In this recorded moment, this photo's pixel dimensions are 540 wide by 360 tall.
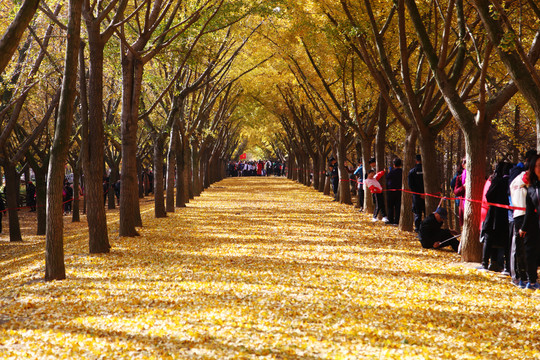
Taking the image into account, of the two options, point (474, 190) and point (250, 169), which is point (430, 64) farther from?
point (250, 169)

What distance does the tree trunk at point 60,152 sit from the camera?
28.0 feet

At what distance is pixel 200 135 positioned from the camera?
31.2 metres

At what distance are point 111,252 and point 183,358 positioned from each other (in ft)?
22.4

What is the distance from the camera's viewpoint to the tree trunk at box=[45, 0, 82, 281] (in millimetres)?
8547

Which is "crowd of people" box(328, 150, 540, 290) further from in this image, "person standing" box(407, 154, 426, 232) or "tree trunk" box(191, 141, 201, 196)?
"tree trunk" box(191, 141, 201, 196)

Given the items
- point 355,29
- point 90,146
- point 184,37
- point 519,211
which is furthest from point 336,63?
point 519,211

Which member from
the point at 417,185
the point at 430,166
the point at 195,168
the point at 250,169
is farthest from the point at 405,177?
the point at 250,169

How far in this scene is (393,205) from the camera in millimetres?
16953

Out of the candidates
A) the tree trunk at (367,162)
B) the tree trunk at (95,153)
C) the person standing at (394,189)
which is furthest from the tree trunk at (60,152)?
the tree trunk at (367,162)

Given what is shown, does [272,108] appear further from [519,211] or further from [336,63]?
[519,211]

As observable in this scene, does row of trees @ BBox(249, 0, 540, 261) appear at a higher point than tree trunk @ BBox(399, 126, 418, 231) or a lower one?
higher

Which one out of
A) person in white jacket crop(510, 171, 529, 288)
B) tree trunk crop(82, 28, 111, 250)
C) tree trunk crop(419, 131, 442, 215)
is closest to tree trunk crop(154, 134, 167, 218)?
tree trunk crop(82, 28, 111, 250)

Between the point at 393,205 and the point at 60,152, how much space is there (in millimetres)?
10746

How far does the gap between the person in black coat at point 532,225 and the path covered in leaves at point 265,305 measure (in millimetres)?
308
